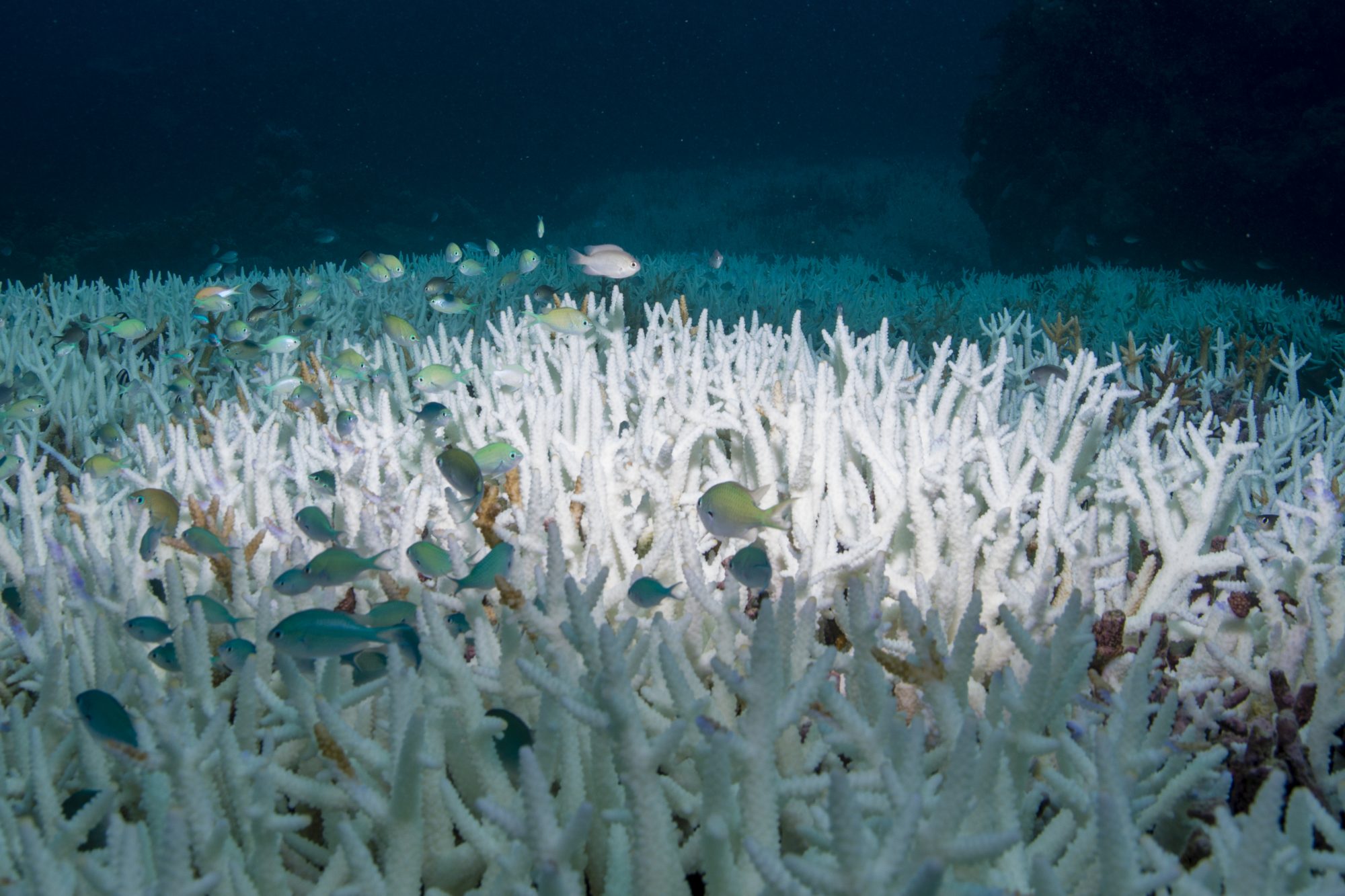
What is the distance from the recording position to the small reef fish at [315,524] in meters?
2.35

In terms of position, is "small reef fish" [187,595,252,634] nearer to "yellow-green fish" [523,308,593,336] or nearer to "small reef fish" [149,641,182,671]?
"small reef fish" [149,641,182,671]

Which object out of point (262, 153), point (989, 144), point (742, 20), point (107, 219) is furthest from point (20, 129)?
point (742, 20)

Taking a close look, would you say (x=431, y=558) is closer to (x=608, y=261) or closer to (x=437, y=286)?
(x=608, y=261)

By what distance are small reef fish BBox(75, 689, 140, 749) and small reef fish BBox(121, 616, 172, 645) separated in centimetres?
45

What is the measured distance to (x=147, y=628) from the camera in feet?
5.98

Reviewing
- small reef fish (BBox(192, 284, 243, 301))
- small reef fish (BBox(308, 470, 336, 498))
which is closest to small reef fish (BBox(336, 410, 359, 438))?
small reef fish (BBox(308, 470, 336, 498))

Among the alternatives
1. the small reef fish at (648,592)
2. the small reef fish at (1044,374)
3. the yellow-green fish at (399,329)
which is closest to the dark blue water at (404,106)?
the small reef fish at (1044,374)

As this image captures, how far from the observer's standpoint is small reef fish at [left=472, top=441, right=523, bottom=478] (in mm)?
2674

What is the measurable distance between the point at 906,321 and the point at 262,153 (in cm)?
3065

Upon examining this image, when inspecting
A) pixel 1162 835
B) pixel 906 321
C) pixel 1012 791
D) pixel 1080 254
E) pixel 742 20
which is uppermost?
pixel 742 20

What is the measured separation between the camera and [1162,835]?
149 centimetres

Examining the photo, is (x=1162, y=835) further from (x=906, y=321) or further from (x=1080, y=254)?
(x=1080, y=254)

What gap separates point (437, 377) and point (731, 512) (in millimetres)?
2137

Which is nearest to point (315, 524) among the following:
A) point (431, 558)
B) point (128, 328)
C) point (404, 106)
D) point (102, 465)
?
point (431, 558)
